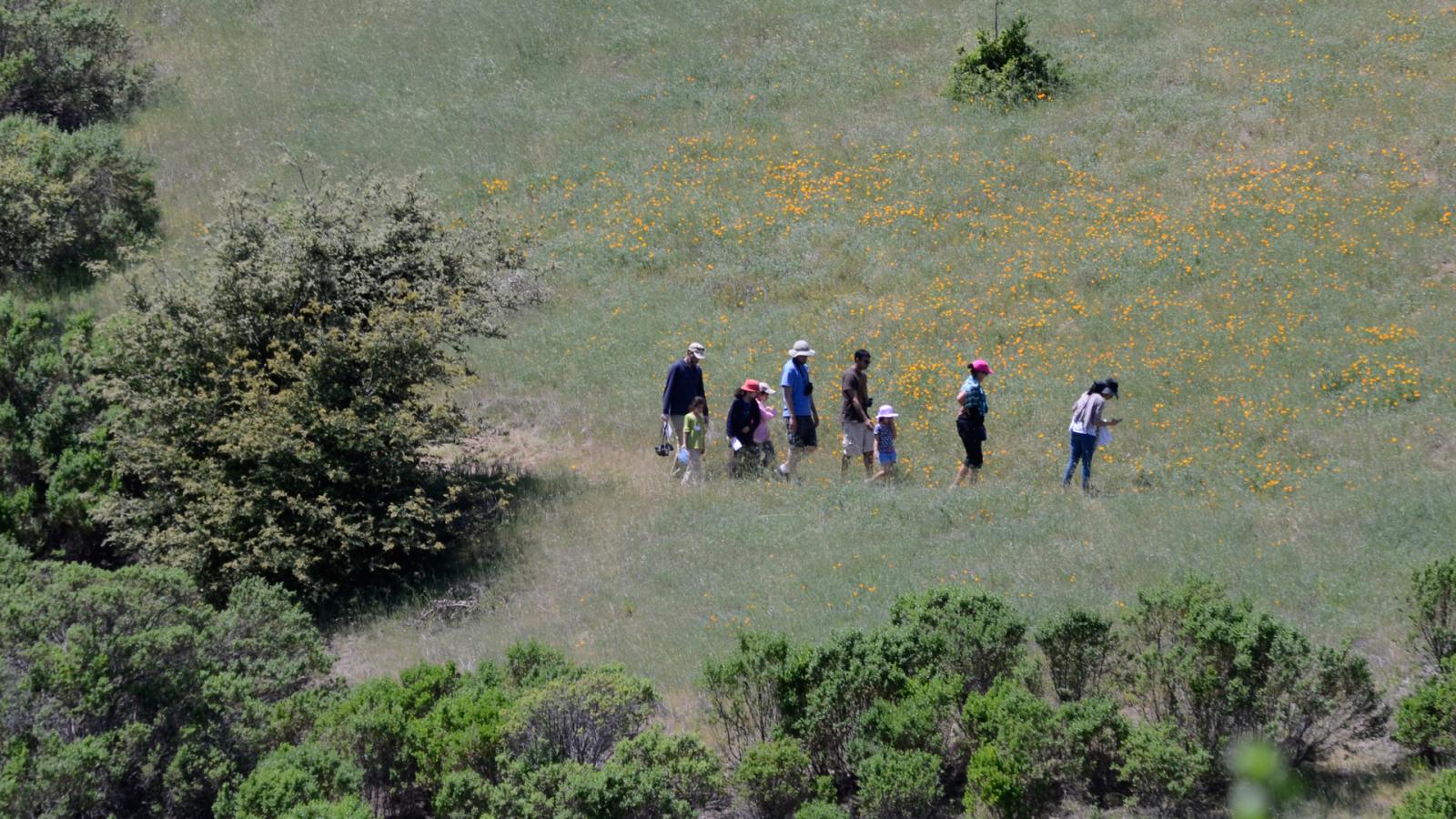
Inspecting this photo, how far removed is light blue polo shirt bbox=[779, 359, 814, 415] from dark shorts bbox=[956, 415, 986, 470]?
1553 millimetres

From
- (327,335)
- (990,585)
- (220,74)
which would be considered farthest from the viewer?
(220,74)

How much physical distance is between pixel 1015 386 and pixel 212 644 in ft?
29.4

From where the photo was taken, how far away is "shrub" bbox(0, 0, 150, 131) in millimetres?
24375

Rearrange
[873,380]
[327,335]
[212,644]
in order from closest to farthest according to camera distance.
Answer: [212,644] → [327,335] → [873,380]

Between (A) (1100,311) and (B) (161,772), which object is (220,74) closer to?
(A) (1100,311)

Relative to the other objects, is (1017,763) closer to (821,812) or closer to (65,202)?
(821,812)

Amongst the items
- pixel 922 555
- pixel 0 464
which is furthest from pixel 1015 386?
pixel 0 464

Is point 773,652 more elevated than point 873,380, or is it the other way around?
point 873,380

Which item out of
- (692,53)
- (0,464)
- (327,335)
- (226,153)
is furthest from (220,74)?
(327,335)

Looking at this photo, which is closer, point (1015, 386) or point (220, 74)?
point (1015, 386)

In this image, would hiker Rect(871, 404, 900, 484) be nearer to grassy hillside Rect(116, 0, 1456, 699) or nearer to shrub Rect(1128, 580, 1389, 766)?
grassy hillside Rect(116, 0, 1456, 699)

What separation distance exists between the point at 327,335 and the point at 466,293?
6.13 feet

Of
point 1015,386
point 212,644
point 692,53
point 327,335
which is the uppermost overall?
point 692,53

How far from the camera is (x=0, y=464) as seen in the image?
14570 millimetres
